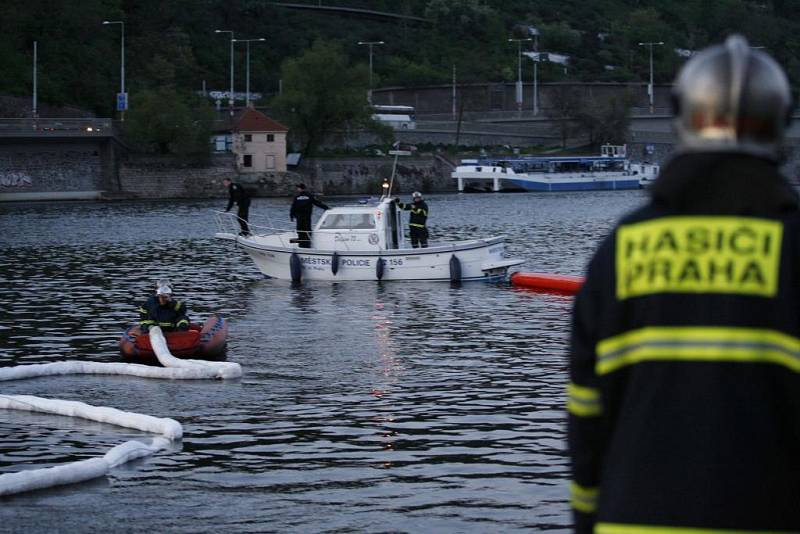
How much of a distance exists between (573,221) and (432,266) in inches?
1390

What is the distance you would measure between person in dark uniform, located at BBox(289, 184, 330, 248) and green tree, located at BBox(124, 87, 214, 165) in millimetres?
68920

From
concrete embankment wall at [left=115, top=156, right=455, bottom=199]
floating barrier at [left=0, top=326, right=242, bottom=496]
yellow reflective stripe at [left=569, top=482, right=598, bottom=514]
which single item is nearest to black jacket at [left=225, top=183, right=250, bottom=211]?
floating barrier at [left=0, top=326, right=242, bottom=496]

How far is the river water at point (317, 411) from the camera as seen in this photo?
1289 centimetres

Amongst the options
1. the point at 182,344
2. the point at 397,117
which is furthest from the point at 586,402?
the point at 397,117

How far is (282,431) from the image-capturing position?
653 inches

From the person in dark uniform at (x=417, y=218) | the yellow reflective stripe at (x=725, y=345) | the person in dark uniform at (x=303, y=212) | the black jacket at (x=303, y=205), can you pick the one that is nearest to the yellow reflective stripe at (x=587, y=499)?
the yellow reflective stripe at (x=725, y=345)

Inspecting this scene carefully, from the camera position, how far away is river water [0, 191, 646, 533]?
12891mm

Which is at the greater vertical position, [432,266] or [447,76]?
[447,76]

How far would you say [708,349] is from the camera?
417 cm

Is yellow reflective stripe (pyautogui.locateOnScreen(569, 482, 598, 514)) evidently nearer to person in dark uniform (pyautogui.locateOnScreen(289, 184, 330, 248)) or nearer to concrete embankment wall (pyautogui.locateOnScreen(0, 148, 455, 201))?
person in dark uniform (pyautogui.locateOnScreen(289, 184, 330, 248))

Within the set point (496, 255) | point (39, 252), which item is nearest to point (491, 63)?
point (39, 252)

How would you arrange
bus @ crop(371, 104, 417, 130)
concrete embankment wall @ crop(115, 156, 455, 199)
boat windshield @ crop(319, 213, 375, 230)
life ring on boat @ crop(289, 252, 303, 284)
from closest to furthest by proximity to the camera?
boat windshield @ crop(319, 213, 375, 230) → life ring on boat @ crop(289, 252, 303, 284) → concrete embankment wall @ crop(115, 156, 455, 199) → bus @ crop(371, 104, 417, 130)

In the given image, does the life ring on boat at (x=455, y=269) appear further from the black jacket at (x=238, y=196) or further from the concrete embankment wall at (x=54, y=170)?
the concrete embankment wall at (x=54, y=170)

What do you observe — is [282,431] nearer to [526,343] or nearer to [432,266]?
[526,343]
